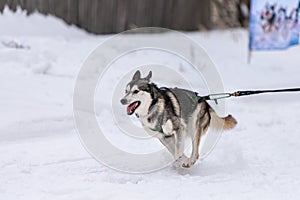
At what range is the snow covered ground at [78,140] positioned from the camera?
199 inches

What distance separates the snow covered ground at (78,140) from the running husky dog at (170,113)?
303mm

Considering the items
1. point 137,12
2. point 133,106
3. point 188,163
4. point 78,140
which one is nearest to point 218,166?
point 188,163

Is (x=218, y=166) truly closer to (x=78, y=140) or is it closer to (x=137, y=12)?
(x=78, y=140)

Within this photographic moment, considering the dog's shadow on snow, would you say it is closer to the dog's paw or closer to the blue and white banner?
the dog's paw

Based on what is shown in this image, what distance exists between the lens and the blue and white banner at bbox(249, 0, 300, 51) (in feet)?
34.2

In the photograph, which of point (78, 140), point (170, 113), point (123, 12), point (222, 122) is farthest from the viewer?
point (123, 12)

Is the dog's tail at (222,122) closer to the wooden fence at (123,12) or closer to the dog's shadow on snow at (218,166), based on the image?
the dog's shadow on snow at (218,166)

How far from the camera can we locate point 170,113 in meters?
5.53

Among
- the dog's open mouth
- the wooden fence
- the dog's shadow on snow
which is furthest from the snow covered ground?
the dog's open mouth

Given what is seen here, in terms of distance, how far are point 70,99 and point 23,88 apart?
2.06 feet

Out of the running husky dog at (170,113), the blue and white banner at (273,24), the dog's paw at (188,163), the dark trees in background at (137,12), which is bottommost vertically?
the dark trees in background at (137,12)

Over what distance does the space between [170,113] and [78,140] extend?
1481mm

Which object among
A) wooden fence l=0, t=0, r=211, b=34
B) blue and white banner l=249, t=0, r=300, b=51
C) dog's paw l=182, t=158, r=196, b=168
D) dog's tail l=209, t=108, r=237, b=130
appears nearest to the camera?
dog's paw l=182, t=158, r=196, b=168

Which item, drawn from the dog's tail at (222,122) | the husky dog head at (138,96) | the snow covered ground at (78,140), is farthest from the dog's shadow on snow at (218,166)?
the husky dog head at (138,96)
